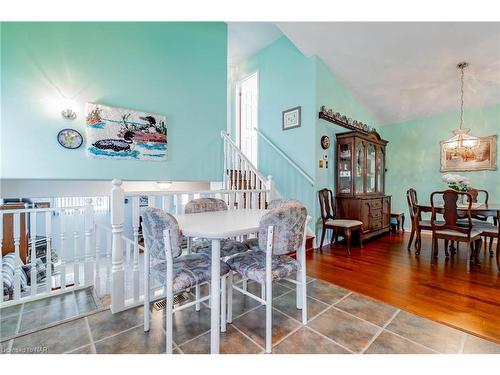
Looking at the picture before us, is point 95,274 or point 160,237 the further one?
point 95,274

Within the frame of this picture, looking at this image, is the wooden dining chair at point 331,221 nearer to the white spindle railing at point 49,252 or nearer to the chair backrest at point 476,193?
the chair backrest at point 476,193

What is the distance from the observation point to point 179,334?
158 cm

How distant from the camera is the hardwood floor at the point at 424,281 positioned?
1790mm

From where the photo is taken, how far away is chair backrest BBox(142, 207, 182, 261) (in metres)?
1.31

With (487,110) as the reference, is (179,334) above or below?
below

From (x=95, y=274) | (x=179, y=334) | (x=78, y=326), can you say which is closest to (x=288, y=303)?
(x=179, y=334)

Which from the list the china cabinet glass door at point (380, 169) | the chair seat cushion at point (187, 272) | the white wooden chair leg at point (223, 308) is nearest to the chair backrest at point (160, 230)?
the chair seat cushion at point (187, 272)

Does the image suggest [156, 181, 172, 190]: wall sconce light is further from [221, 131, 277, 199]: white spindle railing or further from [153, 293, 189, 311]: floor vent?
[153, 293, 189, 311]: floor vent

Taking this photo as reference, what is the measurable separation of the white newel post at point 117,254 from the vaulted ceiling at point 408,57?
3.33 m

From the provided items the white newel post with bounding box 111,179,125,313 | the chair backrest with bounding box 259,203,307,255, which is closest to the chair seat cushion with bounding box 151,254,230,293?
the chair backrest with bounding box 259,203,307,255

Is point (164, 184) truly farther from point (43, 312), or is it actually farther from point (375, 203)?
point (375, 203)
